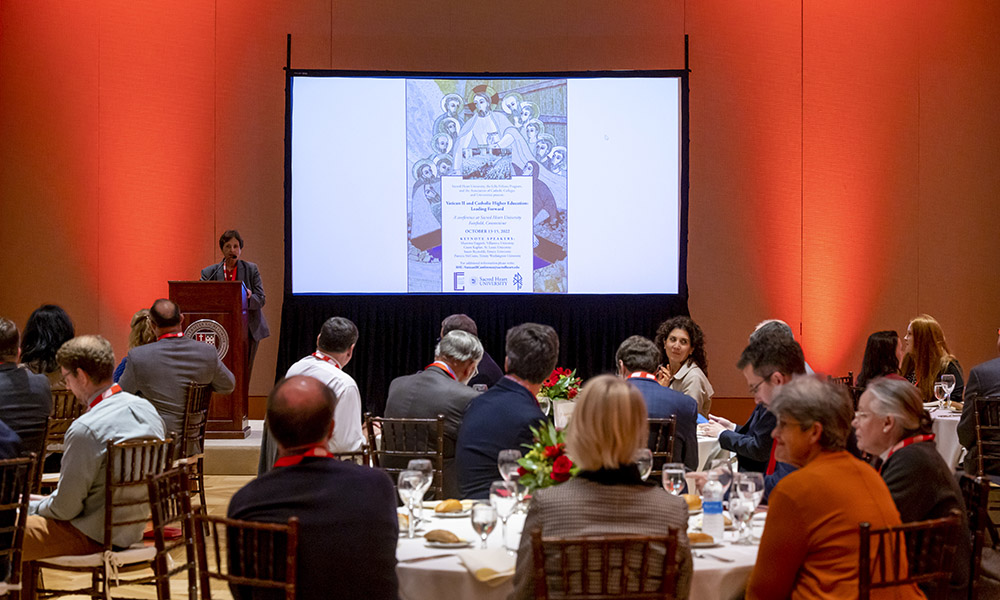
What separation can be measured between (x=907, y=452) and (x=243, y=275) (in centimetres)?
674

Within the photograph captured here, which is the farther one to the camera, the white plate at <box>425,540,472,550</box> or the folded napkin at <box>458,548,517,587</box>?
the white plate at <box>425,540,472,550</box>

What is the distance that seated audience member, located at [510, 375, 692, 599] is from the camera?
2.24 meters

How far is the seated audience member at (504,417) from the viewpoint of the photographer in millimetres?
3525

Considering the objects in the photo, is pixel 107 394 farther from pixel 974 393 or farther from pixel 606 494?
pixel 974 393

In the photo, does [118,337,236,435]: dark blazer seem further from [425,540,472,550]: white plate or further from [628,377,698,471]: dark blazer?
[425,540,472,550]: white plate

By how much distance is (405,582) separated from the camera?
102 inches

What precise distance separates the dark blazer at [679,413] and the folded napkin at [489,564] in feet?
5.84

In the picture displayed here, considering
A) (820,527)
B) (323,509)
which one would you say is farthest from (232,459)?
(820,527)

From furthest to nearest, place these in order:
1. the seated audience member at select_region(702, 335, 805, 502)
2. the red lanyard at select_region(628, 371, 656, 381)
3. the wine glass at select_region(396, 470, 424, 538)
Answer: the red lanyard at select_region(628, 371, 656, 381) < the seated audience member at select_region(702, 335, 805, 502) < the wine glass at select_region(396, 470, 424, 538)

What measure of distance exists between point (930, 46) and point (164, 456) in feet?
29.0

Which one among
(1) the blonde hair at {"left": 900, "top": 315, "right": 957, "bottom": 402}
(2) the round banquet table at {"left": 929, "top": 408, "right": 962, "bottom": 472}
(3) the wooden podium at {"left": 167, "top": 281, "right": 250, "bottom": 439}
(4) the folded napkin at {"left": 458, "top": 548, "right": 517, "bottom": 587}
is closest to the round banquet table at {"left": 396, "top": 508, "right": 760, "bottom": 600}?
(4) the folded napkin at {"left": 458, "top": 548, "right": 517, "bottom": 587}

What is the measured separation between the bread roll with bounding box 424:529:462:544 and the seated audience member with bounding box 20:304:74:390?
15.4 feet

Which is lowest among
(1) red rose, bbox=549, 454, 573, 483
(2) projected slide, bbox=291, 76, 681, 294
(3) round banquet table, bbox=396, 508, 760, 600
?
(3) round banquet table, bbox=396, 508, 760, 600

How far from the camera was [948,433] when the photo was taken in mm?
6145
